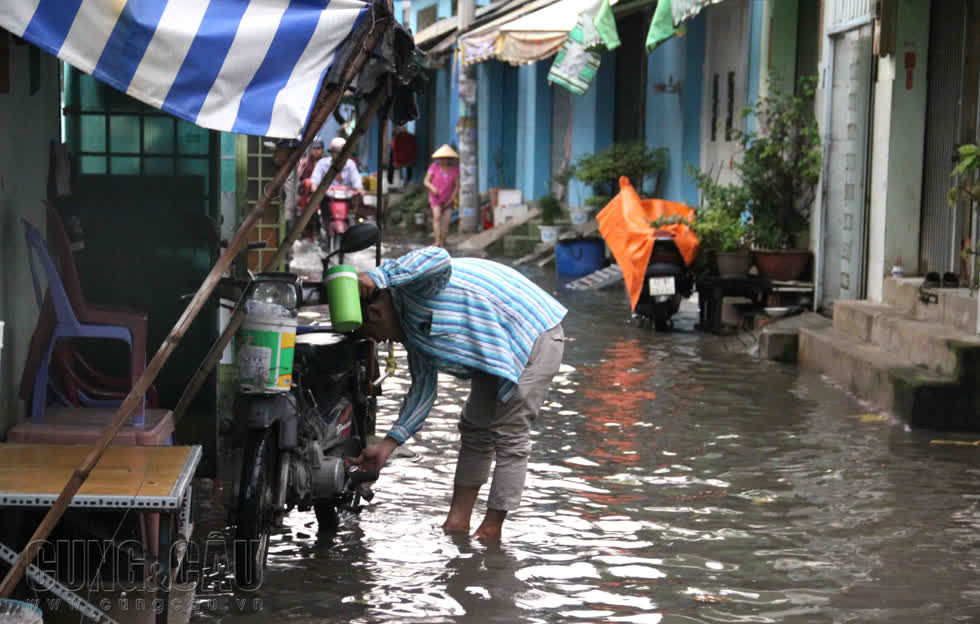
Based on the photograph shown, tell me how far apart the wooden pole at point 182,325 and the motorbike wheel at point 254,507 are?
61 cm

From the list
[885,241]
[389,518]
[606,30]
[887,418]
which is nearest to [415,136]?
[606,30]

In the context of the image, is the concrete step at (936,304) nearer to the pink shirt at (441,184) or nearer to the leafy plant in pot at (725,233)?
the leafy plant in pot at (725,233)

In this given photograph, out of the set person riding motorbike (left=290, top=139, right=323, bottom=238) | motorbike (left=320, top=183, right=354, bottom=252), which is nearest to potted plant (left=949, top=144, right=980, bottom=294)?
person riding motorbike (left=290, top=139, right=323, bottom=238)

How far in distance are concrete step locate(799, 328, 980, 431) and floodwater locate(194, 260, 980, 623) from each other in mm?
181

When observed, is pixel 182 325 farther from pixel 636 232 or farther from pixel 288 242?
pixel 636 232

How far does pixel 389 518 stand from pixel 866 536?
7.03ft

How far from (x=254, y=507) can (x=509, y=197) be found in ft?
68.7

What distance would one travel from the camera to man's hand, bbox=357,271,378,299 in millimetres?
5332

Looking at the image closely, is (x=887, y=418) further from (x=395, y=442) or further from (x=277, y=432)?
(x=277, y=432)

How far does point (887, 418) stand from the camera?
8922 mm

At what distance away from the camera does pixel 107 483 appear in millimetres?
4465

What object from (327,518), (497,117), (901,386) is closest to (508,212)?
(497,117)

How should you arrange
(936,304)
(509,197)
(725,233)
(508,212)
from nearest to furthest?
(936,304)
(725,233)
(508,212)
(509,197)

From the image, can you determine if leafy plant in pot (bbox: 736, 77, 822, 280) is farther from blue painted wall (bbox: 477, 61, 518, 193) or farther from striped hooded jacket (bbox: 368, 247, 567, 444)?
blue painted wall (bbox: 477, 61, 518, 193)
